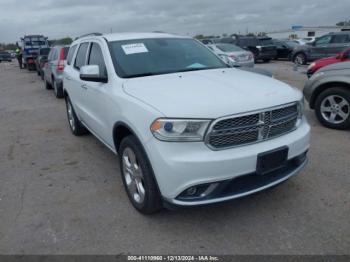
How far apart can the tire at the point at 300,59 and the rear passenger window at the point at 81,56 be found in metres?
14.9

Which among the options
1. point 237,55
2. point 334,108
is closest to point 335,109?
point 334,108

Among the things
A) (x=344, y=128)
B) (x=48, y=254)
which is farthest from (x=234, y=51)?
(x=48, y=254)

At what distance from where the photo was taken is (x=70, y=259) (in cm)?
264

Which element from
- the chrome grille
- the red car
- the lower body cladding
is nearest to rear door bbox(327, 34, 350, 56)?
the red car

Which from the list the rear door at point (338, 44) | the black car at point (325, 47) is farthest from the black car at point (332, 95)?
the rear door at point (338, 44)

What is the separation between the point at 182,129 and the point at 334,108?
4.13 metres

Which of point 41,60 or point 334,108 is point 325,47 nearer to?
point 334,108

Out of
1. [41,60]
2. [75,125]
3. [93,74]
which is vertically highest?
[93,74]

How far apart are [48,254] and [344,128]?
509 centimetres

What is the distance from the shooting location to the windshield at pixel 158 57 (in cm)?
362

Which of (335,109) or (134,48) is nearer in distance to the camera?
(134,48)

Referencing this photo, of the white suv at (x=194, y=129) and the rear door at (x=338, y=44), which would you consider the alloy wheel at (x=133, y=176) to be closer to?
the white suv at (x=194, y=129)

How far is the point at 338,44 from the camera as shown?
15.1 m

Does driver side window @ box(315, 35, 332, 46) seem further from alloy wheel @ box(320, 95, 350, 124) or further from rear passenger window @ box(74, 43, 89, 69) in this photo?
rear passenger window @ box(74, 43, 89, 69)
